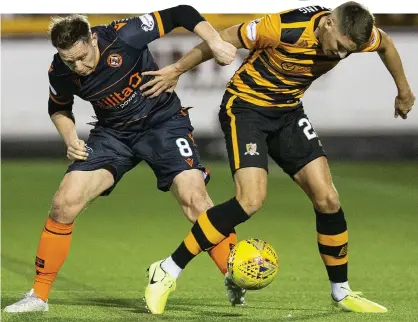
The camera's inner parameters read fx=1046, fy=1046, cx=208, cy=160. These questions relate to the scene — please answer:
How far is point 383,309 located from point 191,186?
1.44 m

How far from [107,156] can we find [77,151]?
0.72 feet

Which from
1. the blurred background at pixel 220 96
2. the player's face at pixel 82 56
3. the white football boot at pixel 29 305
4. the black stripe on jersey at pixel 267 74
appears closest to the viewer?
the player's face at pixel 82 56

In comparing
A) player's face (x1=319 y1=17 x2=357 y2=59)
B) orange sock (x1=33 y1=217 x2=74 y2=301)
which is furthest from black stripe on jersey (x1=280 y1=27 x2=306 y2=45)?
orange sock (x1=33 y1=217 x2=74 y2=301)

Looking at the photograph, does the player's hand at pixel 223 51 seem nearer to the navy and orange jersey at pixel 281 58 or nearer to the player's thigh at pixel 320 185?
the navy and orange jersey at pixel 281 58

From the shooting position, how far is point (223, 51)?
630 cm

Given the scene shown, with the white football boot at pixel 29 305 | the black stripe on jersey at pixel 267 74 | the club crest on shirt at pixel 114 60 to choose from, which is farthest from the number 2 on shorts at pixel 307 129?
the white football boot at pixel 29 305

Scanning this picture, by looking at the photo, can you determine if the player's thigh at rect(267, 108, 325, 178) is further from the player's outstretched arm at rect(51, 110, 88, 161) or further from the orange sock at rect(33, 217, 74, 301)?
the orange sock at rect(33, 217, 74, 301)

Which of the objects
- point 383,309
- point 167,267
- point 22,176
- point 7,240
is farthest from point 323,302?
point 22,176

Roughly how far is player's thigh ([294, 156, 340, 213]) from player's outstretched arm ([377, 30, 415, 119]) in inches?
27.4

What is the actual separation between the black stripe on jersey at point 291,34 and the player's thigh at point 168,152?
1.00 m

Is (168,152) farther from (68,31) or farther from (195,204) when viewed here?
(68,31)

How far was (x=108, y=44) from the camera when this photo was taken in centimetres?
673

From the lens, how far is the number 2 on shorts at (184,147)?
686cm

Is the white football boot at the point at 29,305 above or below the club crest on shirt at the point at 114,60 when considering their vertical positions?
below
